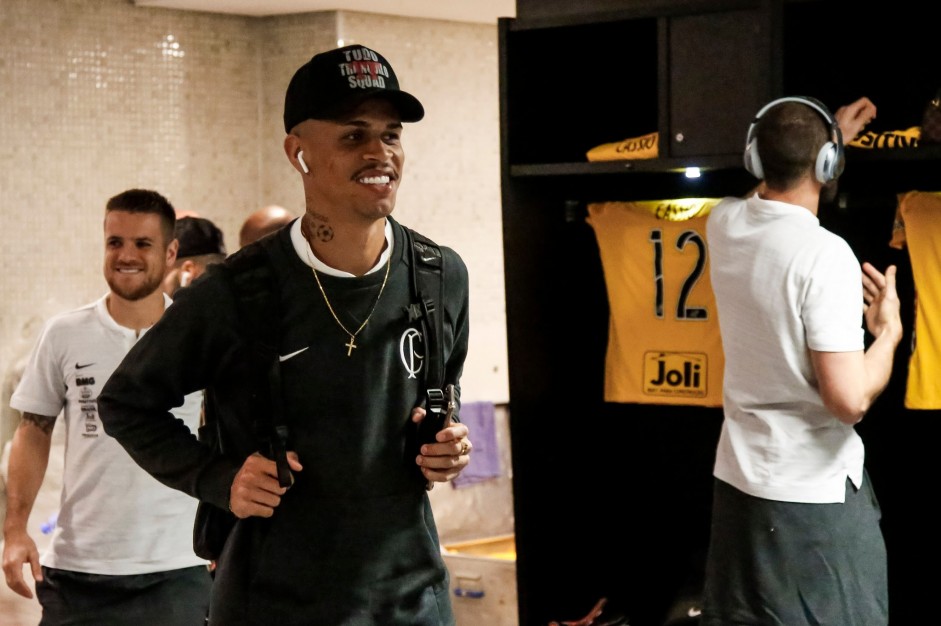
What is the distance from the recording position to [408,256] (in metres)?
2.40

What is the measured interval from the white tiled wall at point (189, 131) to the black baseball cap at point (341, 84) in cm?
346

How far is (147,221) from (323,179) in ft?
4.94

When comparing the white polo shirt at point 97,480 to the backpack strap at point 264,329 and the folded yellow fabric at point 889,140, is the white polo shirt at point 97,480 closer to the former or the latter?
the backpack strap at point 264,329

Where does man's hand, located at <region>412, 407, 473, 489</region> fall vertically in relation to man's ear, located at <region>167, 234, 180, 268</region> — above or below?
below

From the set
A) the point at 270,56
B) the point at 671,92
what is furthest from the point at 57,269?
the point at 671,92

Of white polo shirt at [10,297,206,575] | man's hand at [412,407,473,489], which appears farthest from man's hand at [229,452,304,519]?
white polo shirt at [10,297,206,575]

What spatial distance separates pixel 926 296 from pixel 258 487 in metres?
2.24

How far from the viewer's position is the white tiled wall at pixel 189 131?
5.43 metres

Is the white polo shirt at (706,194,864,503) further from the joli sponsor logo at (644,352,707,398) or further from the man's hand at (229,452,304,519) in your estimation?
the man's hand at (229,452,304,519)

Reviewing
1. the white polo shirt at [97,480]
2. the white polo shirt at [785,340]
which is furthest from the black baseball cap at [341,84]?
the white polo shirt at [97,480]

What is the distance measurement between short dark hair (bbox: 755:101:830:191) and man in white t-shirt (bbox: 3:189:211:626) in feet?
5.42

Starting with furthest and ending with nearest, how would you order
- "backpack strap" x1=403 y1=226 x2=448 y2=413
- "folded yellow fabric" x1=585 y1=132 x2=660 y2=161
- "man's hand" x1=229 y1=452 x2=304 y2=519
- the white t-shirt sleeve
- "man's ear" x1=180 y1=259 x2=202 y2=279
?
"man's ear" x1=180 y1=259 x2=202 y2=279
"folded yellow fabric" x1=585 y1=132 x2=660 y2=161
the white t-shirt sleeve
"backpack strap" x1=403 y1=226 x2=448 y2=413
"man's hand" x1=229 y1=452 x2=304 y2=519

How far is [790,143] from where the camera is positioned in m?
3.24

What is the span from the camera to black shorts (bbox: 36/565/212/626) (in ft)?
11.5
